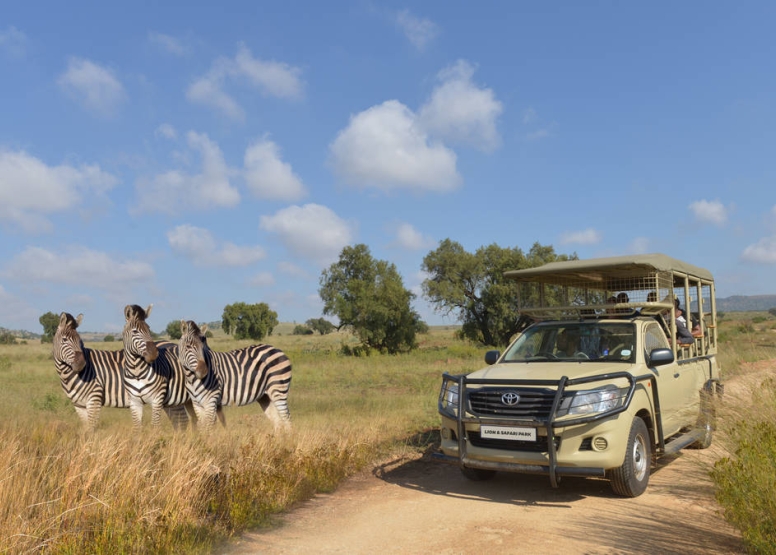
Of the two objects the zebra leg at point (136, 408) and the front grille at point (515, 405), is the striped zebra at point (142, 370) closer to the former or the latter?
the zebra leg at point (136, 408)

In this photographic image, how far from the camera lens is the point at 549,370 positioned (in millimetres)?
7098

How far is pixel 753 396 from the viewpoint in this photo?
21.8 ft

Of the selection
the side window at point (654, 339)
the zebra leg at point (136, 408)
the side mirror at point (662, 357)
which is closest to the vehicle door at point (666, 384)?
the side window at point (654, 339)

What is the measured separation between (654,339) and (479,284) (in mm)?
34654

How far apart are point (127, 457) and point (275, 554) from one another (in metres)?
1.82

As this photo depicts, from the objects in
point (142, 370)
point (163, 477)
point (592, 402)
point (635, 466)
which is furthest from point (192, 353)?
point (635, 466)

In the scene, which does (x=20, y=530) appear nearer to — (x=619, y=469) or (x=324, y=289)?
(x=619, y=469)

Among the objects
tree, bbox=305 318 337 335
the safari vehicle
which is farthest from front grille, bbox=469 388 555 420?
tree, bbox=305 318 337 335

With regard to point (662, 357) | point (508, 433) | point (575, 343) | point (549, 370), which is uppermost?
point (575, 343)

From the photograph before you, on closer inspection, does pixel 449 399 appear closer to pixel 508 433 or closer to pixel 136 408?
pixel 508 433

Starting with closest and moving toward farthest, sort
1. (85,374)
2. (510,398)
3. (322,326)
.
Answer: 1. (510,398)
2. (85,374)
3. (322,326)

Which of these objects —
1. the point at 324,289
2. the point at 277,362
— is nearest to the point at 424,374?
the point at 277,362

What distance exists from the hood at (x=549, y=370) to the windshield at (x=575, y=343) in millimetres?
268

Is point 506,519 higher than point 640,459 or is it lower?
lower
